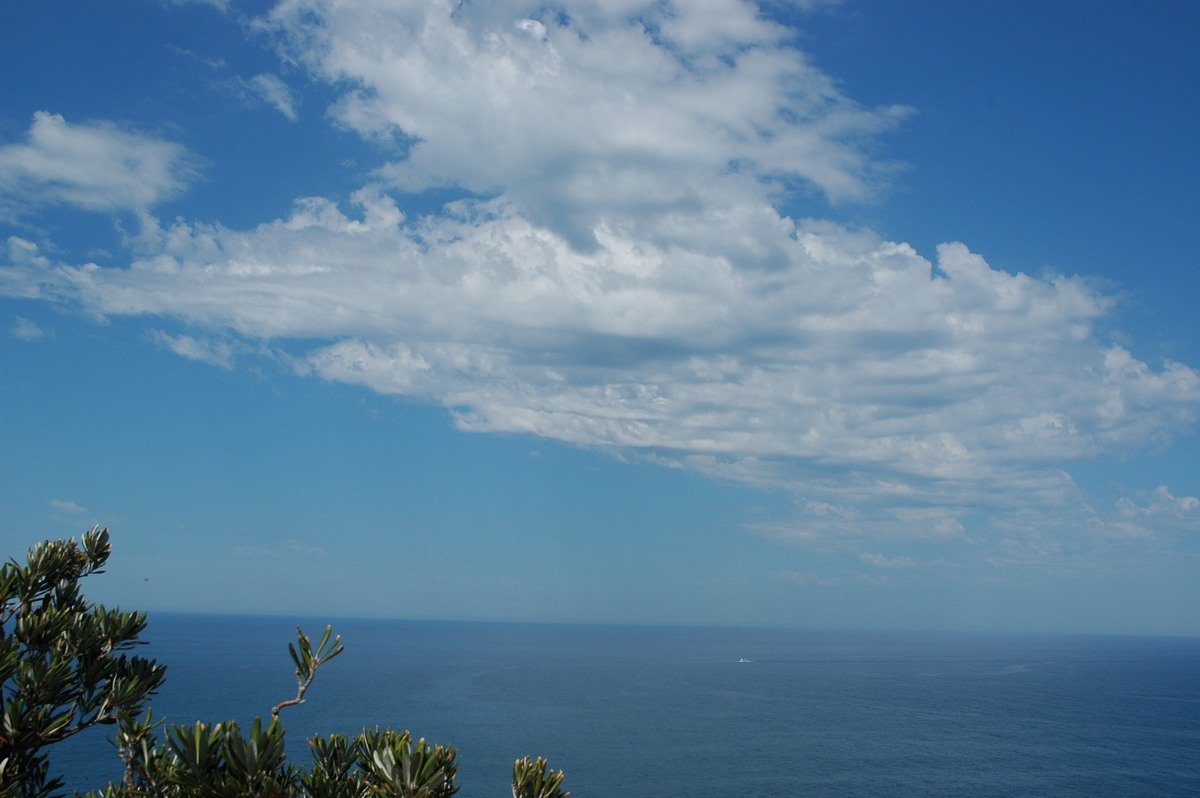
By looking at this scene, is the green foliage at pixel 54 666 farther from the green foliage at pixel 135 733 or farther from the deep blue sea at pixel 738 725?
the deep blue sea at pixel 738 725

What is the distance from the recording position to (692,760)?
75.4 meters

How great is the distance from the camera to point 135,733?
11062 millimetres

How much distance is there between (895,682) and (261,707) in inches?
4663

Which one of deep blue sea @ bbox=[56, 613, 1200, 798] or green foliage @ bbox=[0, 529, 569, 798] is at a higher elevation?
green foliage @ bbox=[0, 529, 569, 798]

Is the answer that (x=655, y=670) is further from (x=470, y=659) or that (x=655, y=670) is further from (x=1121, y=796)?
(x=1121, y=796)

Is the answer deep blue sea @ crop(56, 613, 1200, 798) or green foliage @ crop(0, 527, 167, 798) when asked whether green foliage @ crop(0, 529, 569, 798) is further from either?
deep blue sea @ crop(56, 613, 1200, 798)

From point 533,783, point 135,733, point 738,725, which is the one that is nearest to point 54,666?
point 135,733

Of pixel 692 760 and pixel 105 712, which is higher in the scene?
pixel 105 712

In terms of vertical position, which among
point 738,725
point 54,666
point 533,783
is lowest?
point 738,725

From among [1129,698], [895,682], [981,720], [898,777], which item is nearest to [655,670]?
[895,682]

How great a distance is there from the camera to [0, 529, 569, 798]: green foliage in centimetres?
865

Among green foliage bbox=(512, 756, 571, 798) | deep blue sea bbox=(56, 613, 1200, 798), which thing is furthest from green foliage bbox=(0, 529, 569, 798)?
deep blue sea bbox=(56, 613, 1200, 798)

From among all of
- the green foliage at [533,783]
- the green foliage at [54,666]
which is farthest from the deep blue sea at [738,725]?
the green foliage at [533,783]

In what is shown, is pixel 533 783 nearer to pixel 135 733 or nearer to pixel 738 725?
pixel 135 733
